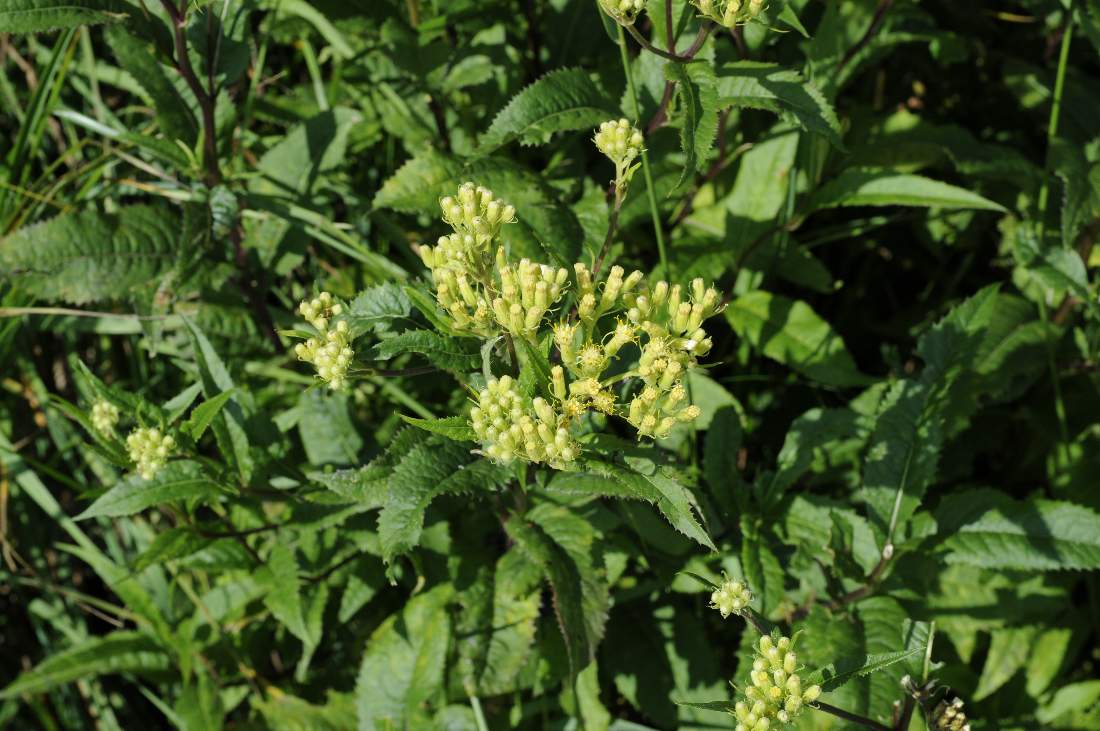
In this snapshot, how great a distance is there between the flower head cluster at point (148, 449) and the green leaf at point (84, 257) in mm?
755

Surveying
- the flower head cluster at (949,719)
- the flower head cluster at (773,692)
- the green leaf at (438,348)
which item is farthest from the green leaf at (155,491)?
the flower head cluster at (949,719)

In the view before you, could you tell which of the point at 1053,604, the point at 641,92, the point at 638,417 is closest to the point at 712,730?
the point at 1053,604

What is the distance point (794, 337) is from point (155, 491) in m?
2.17

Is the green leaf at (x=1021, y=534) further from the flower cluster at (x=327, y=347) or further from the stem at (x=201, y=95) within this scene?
the stem at (x=201, y=95)

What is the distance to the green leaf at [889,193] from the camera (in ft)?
10.7

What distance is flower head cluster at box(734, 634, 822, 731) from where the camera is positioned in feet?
6.85

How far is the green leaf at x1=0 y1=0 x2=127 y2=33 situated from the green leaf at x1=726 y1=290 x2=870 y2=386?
220 cm

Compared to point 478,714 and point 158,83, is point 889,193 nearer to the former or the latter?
point 478,714

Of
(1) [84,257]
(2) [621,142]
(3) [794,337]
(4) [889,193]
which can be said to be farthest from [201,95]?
(4) [889,193]

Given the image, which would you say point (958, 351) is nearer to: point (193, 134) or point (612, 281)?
point (612, 281)

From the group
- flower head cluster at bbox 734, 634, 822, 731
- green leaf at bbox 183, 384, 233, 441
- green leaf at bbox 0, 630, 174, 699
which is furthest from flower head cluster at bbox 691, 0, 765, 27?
green leaf at bbox 0, 630, 174, 699

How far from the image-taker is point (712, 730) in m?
3.46

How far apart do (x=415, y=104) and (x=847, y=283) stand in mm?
2156

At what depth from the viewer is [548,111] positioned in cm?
289
